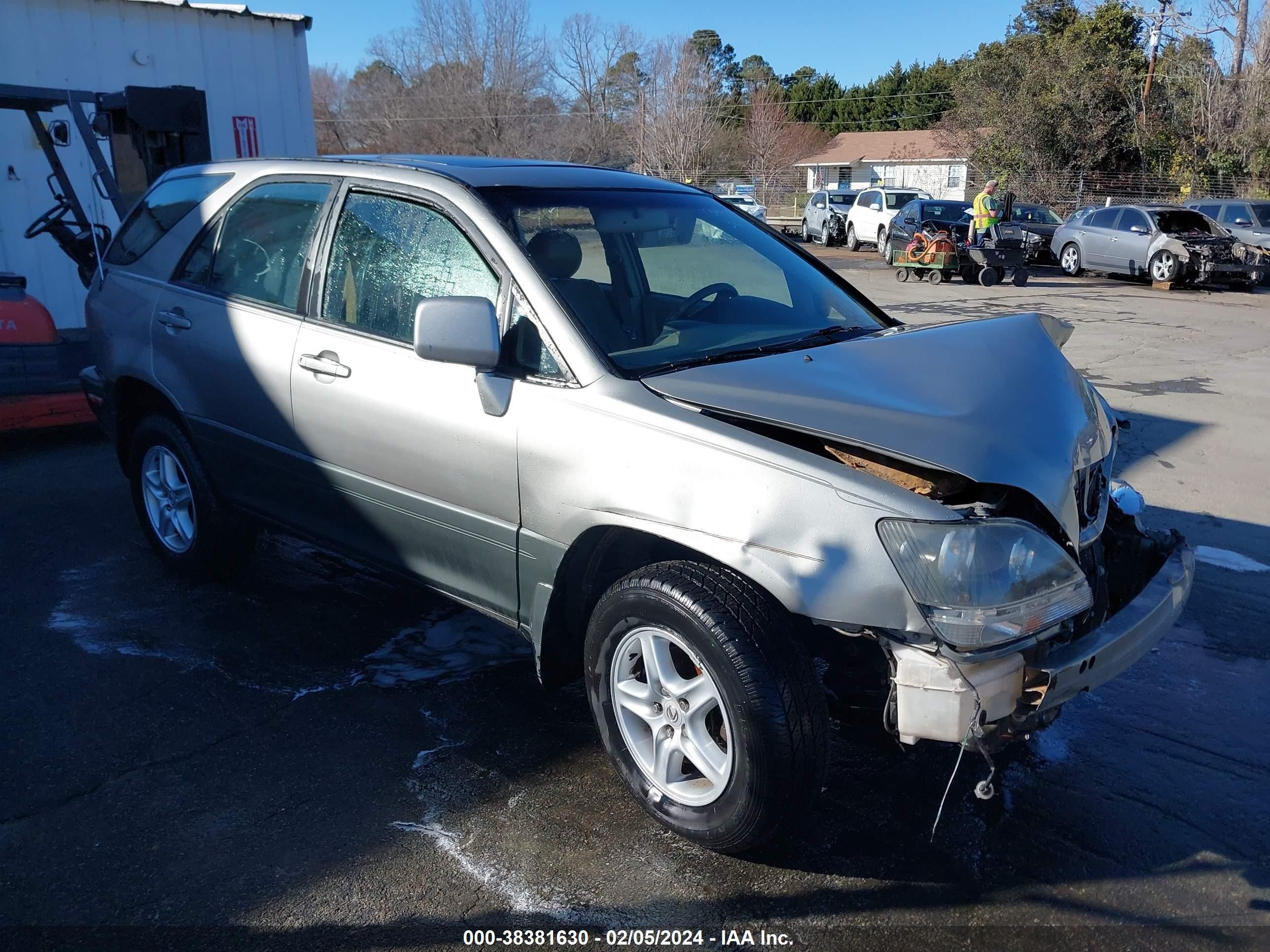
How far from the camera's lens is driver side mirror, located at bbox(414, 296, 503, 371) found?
3080mm

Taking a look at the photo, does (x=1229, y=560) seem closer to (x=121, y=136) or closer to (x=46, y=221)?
(x=121, y=136)

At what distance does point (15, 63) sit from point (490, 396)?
10.3m

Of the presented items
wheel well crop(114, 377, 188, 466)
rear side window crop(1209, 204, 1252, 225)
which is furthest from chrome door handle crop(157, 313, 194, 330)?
rear side window crop(1209, 204, 1252, 225)

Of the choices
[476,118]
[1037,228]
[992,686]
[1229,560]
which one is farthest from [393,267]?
[476,118]

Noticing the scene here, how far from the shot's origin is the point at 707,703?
9.39ft

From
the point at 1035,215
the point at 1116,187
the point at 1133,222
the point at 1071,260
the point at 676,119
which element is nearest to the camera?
the point at 1133,222

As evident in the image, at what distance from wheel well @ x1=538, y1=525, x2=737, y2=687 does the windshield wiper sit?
507 mm

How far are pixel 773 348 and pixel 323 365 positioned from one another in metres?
1.62

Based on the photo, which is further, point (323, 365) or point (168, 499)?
point (168, 499)

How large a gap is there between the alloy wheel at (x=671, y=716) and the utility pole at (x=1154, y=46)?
1408 inches

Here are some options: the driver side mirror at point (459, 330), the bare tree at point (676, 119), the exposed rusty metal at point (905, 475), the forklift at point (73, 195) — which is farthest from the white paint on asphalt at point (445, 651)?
the bare tree at point (676, 119)

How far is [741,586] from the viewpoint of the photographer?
2.75 m

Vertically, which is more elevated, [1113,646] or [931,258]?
[931,258]

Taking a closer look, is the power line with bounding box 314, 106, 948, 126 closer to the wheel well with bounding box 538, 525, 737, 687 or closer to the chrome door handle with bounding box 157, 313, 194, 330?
the chrome door handle with bounding box 157, 313, 194, 330
